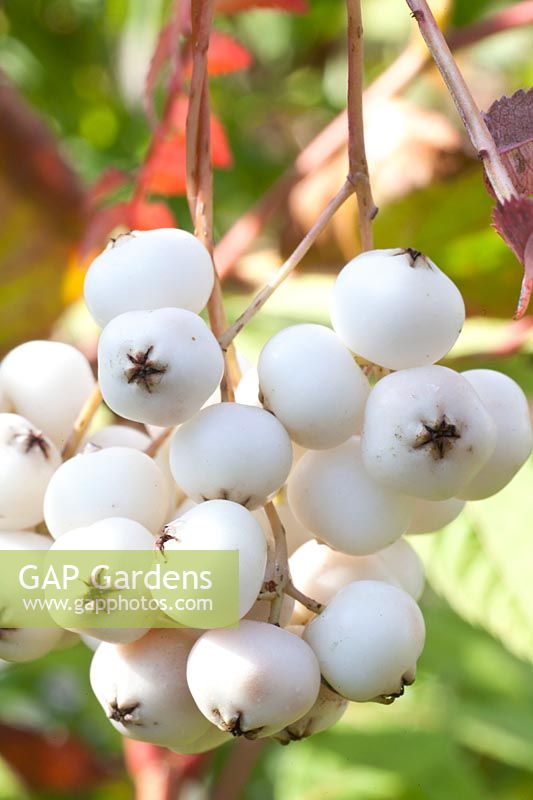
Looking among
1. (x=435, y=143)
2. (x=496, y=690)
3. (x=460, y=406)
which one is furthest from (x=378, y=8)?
(x=460, y=406)

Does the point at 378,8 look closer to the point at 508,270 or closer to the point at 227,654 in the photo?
the point at 508,270

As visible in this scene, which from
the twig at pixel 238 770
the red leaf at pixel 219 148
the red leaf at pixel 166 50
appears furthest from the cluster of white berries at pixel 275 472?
the twig at pixel 238 770

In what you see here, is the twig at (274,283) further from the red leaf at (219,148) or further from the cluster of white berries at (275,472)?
the red leaf at (219,148)

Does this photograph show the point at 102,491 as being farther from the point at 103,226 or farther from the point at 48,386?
the point at 103,226

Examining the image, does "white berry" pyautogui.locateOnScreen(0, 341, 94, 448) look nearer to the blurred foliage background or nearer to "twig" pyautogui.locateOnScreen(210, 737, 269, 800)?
the blurred foliage background

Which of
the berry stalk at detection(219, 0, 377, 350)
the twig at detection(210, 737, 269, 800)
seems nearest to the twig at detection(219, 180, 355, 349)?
the berry stalk at detection(219, 0, 377, 350)
